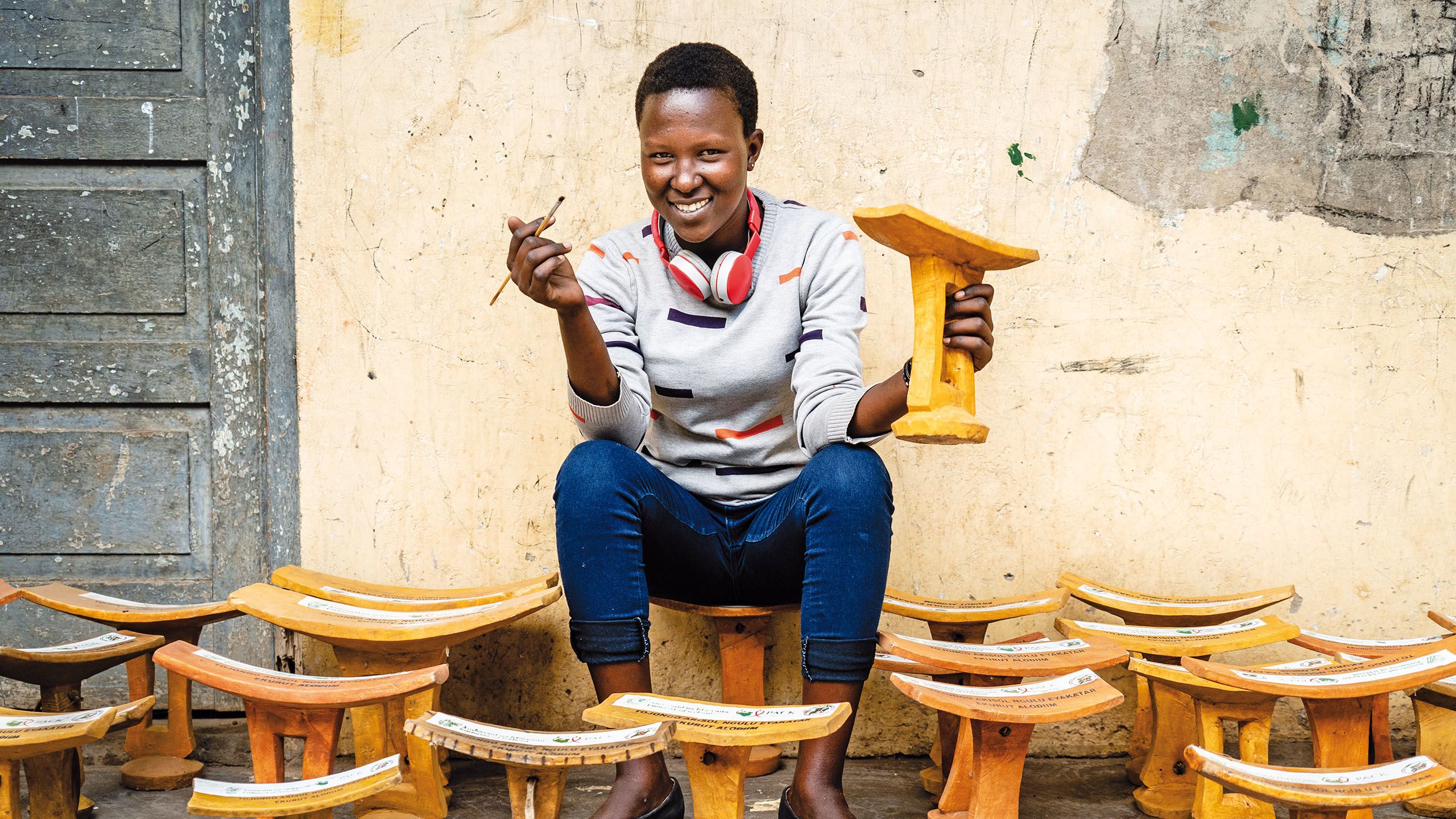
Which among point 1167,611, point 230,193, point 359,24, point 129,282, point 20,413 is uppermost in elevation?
point 359,24

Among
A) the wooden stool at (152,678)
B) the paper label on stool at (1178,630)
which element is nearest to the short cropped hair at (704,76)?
the paper label on stool at (1178,630)

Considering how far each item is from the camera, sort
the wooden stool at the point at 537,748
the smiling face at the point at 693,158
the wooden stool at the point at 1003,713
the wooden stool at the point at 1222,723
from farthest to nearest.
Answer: the smiling face at the point at 693,158, the wooden stool at the point at 1222,723, the wooden stool at the point at 1003,713, the wooden stool at the point at 537,748

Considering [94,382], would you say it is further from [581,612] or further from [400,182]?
[581,612]

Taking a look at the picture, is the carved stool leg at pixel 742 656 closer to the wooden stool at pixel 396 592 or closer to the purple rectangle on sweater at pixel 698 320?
the wooden stool at pixel 396 592

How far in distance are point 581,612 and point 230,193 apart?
136 cm

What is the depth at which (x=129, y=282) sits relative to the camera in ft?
7.48

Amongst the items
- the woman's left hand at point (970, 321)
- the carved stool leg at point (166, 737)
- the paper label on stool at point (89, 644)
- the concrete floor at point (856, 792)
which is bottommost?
the concrete floor at point (856, 792)

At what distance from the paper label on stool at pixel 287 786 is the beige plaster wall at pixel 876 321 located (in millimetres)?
840

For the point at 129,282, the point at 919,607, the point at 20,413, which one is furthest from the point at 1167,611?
the point at 20,413

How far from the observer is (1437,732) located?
188 centimetres

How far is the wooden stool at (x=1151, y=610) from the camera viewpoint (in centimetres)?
199

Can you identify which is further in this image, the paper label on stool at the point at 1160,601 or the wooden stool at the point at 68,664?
the paper label on stool at the point at 1160,601

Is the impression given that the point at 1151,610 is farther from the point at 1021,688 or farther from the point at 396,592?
the point at 396,592

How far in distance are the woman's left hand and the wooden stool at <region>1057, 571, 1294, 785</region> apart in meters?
0.71
